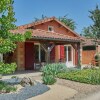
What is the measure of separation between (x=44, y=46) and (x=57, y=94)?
10.3 meters

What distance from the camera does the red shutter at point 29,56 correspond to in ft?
82.3

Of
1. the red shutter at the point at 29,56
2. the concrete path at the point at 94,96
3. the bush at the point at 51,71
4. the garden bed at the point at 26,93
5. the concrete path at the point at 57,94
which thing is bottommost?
the concrete path at the point at 94,96

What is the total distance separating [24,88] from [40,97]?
146 cm

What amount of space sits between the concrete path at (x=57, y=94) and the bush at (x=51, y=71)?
584 mm

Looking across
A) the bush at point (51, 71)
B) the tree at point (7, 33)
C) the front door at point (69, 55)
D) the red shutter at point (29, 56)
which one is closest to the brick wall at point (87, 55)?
the front door at point (69, 55)

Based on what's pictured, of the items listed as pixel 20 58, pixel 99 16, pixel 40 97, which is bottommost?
pixel 40 97

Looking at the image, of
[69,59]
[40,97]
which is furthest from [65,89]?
[69,59]

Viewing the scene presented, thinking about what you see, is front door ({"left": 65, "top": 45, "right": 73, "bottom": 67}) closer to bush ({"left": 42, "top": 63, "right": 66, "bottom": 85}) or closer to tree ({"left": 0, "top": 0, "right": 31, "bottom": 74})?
bush ({"left": 42, "top": 63, "right": 66, "bottom": 85})

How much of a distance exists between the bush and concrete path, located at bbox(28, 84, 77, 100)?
0.58m

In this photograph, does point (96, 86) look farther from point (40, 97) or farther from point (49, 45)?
point (49, 45)

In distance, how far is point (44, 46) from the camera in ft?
74.2

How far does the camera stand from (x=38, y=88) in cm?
1330

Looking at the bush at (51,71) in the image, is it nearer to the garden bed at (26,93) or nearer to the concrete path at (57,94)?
the concrete path at (57,94)

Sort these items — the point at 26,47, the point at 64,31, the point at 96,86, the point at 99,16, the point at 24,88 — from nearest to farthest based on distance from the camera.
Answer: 1. the point at 24,88
2. the point at 96,86
3. the point at 26,47
4. the point at 64,31
5. the point at 99,16
